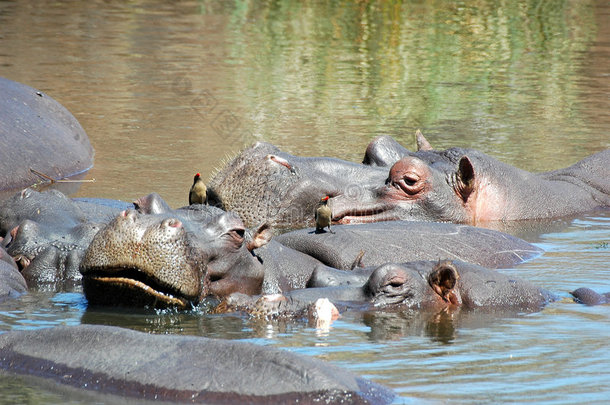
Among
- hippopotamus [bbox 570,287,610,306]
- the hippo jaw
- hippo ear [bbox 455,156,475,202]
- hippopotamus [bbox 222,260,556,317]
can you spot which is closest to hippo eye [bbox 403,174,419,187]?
the hippo jaw

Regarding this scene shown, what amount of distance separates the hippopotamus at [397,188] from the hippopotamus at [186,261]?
39.2 inches

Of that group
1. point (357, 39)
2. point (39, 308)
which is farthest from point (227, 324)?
point (357, 39)

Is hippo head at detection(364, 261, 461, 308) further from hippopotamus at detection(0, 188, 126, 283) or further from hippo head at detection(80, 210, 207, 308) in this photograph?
hippopotamus at detection(0, 188, 126, 283)

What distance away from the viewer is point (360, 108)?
14039 mm

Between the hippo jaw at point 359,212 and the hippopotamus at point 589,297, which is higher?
the hippo jaw at point 359,212

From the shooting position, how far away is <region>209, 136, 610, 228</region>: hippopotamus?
775 cm

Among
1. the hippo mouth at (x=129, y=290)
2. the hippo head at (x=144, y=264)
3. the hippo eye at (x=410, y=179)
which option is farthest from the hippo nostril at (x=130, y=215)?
the hippo eye at (x=410, y=179)

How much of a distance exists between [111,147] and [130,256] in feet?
20.4

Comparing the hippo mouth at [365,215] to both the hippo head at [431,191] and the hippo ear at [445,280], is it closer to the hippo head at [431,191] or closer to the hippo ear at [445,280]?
the hippo head at [431,191]

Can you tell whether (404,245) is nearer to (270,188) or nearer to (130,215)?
(270,188)

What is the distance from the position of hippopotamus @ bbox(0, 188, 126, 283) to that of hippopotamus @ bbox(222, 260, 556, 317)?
112cm

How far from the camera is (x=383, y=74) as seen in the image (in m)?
17.0

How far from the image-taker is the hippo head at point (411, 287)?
19.0 ft

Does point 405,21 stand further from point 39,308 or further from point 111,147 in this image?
point 39,308
